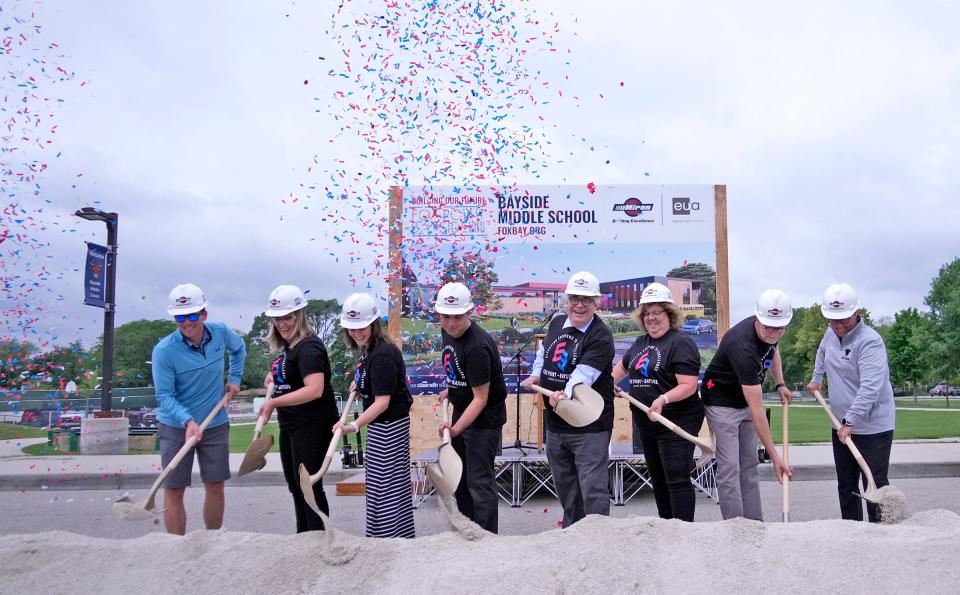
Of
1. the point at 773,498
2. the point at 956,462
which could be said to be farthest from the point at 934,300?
the point at 773,498

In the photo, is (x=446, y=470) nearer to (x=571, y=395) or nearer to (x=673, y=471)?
(x=571, y=395)

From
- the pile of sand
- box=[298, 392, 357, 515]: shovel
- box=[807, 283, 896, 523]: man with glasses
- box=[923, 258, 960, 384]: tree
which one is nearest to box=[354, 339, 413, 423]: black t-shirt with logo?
box=[298, 392, 357, 515]: shovel

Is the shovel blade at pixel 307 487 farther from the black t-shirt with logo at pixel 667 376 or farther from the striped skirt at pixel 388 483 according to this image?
the black t-shirt with logo at pixel 667 376

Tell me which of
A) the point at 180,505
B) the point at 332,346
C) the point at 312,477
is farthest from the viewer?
the point at 332,346

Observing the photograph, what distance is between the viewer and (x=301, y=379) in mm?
3900

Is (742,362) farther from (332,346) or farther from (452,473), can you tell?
(332,346)

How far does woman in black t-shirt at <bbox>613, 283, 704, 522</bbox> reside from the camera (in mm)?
3834

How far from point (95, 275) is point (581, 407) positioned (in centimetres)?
1034

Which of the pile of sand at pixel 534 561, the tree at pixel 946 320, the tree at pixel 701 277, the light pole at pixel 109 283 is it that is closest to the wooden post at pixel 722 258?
the tree at pixel 701 277

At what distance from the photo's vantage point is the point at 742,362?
389 centimetres

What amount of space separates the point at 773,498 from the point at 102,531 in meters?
5.83

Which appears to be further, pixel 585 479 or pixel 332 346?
pixel 332 346

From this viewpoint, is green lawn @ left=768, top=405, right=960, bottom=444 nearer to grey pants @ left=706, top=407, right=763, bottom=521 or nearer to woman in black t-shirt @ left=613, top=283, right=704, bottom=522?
grey pants @ left=706, top=407, right=763, bottom=521

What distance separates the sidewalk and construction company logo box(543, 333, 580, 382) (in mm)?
5066
